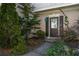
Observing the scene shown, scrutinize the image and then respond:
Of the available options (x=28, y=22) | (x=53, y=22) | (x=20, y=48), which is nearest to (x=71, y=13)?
(x=53, y=22)

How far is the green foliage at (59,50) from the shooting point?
246 cm

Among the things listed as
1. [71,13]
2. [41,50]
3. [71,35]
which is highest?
[71,13]

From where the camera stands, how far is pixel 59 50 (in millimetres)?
2465

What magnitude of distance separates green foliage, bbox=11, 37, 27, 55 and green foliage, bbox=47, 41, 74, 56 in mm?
449

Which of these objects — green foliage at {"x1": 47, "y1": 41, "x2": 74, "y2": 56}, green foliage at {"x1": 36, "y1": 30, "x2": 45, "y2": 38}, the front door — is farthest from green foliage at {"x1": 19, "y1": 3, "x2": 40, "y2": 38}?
green foliage at {"x1": 47, "y1": 41, "x2": 74, "y2": 56}

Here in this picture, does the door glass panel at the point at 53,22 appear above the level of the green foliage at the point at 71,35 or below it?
above

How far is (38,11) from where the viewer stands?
8.41ft

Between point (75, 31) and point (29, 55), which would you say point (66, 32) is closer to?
point (75, 31)

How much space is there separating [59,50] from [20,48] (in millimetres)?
691

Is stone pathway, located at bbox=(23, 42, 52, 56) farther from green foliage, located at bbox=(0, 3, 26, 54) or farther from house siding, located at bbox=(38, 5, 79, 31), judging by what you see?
house siding, located at bbox=(38, 5, 79, 31)

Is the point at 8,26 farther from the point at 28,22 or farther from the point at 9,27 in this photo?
the point at 28,22

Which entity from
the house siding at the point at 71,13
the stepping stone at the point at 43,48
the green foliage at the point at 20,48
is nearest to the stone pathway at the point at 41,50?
the stepping stone at the point at 43,48

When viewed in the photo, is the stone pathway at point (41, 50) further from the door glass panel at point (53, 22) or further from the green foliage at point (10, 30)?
the door glass panel at point (53, 22)

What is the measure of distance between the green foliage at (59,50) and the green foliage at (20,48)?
449mm
